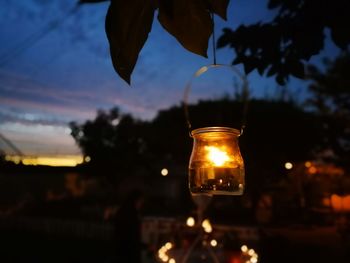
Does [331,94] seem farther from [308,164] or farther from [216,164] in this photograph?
[216,164]

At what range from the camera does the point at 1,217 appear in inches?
609

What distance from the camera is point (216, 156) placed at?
159cm

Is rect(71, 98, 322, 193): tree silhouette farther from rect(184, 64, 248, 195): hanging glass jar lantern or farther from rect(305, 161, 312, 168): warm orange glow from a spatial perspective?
rect(184, 64, 248, 195): hanging glass jar lantern

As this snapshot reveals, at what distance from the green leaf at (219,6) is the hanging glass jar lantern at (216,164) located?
0.65 meters

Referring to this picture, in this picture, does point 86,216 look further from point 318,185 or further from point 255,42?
point 255,42

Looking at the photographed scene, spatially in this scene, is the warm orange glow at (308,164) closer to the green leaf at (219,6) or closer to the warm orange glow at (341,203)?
the warm orange glow at (341,203)

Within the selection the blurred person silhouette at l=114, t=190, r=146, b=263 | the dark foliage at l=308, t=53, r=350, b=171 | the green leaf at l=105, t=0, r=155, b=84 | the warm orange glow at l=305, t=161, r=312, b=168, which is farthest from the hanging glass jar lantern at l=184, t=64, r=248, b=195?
the warm orange glow at l=305, t=161, r=312, b=168

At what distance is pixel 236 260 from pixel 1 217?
14.0 meters

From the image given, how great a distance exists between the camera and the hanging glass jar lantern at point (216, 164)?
1500 millimetres

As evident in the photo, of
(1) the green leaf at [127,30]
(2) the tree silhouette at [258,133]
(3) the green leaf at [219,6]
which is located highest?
(2) the tree silhouette at [258,133]

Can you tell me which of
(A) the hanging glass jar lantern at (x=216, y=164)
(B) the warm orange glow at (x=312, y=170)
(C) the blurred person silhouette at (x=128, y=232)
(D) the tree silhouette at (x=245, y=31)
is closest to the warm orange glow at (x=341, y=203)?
(B) the warm orange glow at (x=312, y=170)

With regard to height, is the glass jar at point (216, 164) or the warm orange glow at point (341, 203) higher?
the glass jar at point (216, 164)

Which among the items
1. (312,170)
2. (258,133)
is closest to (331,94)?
(258,133)

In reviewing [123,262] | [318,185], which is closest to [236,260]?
[123,262]
